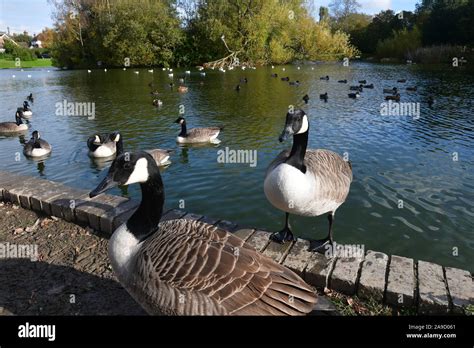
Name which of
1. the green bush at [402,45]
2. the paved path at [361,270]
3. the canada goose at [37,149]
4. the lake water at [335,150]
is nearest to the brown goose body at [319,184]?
the paved path at [361,270]

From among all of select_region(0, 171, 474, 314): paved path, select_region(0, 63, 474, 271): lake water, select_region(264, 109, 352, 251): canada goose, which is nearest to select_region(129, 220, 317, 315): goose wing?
select_region(0, 171, 474, 314): paved path

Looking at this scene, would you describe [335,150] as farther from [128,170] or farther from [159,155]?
[128,170]

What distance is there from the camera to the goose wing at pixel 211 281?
2.89 meters

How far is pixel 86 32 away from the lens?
67.2m

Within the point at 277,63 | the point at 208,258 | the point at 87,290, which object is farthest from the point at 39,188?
the point at 277,63

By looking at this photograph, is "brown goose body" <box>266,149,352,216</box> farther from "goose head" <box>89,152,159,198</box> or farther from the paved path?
"goose head" <box>89,152,159,198</box>

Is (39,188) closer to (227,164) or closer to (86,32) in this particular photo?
(227,164)

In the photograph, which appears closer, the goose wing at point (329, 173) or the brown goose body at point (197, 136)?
the goose wing at point (329, 173)

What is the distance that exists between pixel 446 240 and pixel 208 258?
211 inches

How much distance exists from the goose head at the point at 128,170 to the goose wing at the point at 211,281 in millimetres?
712

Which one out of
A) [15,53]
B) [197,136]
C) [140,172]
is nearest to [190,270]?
[140,172]

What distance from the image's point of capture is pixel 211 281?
2912 millimetres

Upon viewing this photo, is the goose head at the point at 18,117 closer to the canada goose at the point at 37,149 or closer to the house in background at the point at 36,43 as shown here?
the canada goose at the point at 37,149

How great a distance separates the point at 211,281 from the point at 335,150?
9.69 m
